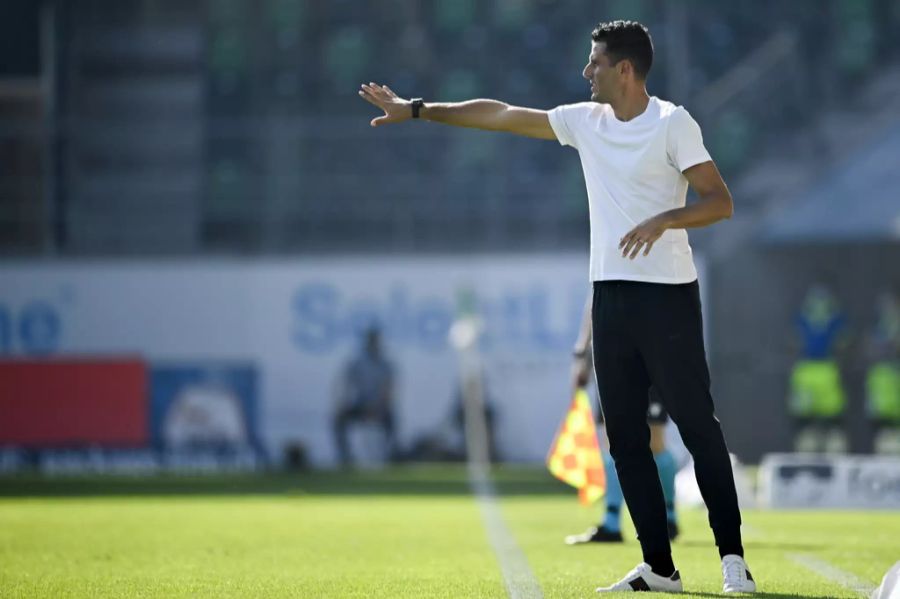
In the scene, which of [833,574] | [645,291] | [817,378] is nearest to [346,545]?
[833,574]

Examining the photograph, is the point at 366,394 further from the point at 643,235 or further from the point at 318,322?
the point at 643,235

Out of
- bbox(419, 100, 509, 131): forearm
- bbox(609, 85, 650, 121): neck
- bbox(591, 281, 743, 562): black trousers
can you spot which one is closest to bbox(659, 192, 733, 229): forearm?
bbox(591, 281, 743, 562): black trousers

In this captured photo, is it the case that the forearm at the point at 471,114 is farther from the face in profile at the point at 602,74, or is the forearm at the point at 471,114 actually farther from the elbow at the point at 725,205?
the elbow at the point at 725,205

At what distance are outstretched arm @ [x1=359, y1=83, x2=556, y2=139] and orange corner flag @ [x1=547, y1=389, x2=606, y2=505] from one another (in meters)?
4.38

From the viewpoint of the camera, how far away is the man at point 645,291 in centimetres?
605

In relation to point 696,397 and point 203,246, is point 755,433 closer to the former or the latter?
point 203,246

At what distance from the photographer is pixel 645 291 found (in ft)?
20.0

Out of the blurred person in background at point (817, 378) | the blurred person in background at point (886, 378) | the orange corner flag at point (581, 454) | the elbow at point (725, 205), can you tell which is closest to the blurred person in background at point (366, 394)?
the blurred person in background at point (817, 378)

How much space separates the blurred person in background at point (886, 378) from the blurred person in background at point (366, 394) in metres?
5.82

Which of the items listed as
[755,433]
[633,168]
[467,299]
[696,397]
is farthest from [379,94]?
[755,433]

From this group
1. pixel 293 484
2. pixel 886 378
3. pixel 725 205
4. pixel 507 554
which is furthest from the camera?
pixel 886 378

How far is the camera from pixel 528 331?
21.6 m

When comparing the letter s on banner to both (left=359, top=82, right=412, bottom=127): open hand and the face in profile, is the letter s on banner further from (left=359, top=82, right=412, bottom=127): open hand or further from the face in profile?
the face in profile

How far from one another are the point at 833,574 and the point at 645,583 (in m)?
1.46
